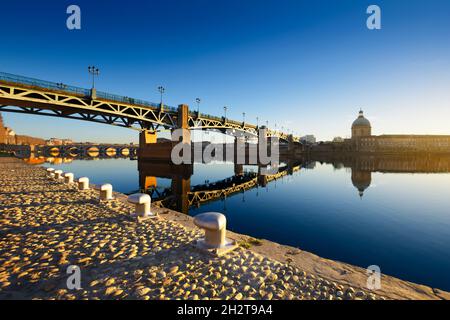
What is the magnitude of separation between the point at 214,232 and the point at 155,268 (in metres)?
1.90

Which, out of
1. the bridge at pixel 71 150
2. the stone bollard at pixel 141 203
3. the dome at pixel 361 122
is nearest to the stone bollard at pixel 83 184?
the stone bollard at pixel 141 203

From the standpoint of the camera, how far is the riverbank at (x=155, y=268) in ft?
14.3

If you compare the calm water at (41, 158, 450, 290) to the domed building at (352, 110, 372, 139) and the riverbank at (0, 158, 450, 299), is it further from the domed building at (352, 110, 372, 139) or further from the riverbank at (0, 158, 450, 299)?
the domed building at (352, 110, 372, 139)

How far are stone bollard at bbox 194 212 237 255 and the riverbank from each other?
293 mm

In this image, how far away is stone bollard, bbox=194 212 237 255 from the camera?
615cm

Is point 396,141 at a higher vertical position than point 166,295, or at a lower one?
higher

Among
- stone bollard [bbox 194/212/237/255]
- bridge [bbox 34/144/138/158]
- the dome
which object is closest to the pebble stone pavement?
stone bollard [bbox 194/212/237/255]

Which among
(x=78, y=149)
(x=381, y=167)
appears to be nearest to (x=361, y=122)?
(x=381, y=167)

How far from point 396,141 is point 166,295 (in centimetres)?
15442

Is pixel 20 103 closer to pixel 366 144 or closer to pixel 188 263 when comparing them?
pixel 188 263

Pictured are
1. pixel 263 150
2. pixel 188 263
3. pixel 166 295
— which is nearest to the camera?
pixel 166 295

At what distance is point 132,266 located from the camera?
5.26m
